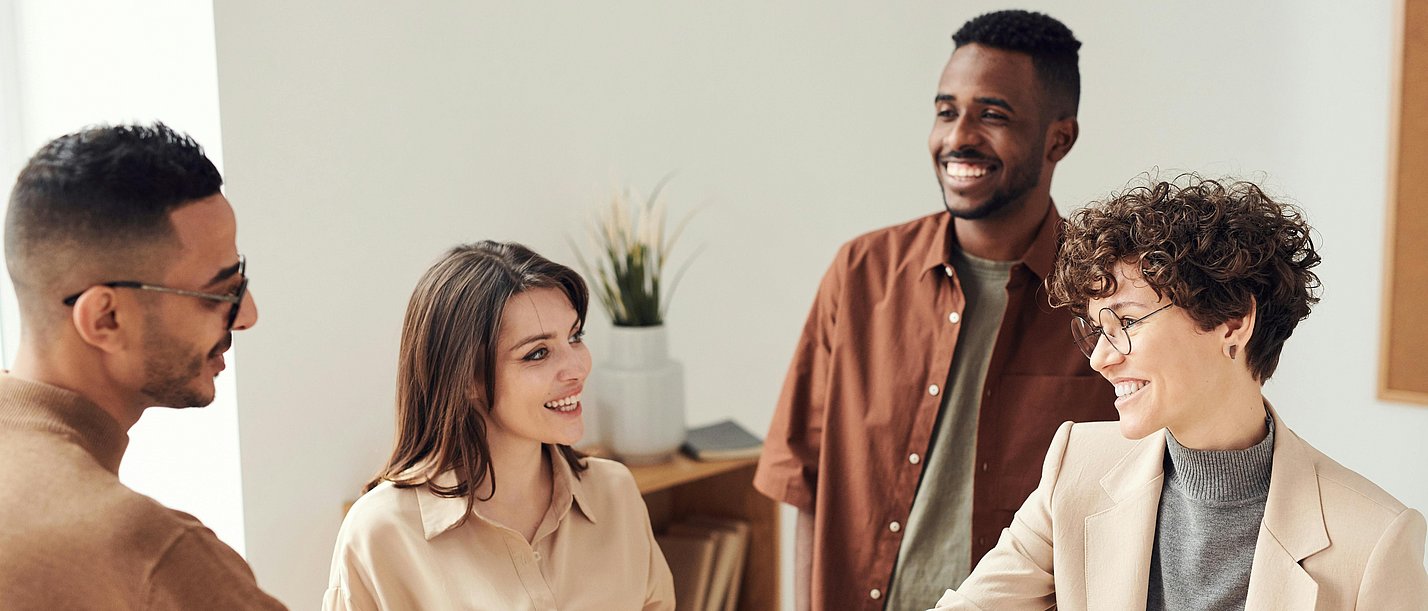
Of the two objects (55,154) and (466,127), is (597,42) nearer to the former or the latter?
(466,127)

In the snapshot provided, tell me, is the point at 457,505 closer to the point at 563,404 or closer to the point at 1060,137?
the point at 563,404

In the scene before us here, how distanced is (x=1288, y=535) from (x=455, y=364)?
1.27 meters

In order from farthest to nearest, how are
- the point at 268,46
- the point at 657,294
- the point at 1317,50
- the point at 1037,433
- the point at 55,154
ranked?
the point at 657,294 < the point at 1317,50 < the point at 268,46 < the point at 1037,433 < the point at 55,154

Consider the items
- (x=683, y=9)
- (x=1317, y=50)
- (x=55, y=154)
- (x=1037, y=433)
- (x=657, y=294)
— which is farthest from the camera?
(x=683, y=9)

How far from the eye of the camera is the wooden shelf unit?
3.32 meters

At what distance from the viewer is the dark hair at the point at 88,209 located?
1369 millimetres

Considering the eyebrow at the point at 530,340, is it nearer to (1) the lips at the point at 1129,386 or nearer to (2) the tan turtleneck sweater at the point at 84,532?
(2) the tan turtleneck sweater at the point at 84,532

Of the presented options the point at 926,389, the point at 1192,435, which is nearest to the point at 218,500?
the point at 926,389

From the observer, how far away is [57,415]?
134cm

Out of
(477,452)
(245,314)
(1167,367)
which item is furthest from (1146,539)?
(245,314)

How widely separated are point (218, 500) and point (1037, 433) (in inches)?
69.3

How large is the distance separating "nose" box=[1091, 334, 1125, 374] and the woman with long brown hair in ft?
2.67

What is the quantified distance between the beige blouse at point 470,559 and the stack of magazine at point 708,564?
1168 millimetres

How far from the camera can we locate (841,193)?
383 centimetres
